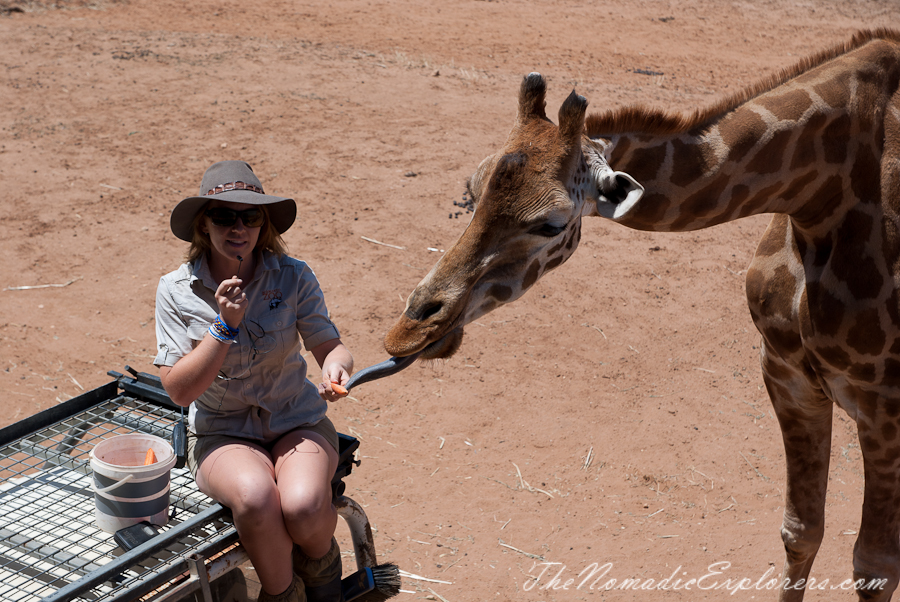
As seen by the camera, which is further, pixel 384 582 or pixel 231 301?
pixel 384 582

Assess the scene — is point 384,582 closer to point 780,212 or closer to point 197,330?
point 197,330

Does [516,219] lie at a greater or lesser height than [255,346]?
greater

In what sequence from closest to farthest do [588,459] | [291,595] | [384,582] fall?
[291,595] → [384,582] → [588,459]

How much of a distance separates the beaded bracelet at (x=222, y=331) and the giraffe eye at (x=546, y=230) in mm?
1068

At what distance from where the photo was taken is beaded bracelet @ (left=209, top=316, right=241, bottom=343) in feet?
8.67

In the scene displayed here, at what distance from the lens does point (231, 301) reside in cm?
261

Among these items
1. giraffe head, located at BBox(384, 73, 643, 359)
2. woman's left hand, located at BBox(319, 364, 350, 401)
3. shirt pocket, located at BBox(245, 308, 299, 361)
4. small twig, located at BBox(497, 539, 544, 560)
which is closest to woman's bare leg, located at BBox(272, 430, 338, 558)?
woman's left hand, located at BBox(319, 364, 350, 401)

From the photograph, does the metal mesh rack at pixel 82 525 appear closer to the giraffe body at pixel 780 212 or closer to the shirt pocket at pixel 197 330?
the shirt pocket at pixel 197 330

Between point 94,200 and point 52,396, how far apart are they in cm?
275

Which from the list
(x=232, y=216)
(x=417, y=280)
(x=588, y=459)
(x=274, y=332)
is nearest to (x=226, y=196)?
(x=232, y=216)

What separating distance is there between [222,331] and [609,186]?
134cm

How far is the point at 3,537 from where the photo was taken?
269cm

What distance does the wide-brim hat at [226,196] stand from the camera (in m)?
2.83

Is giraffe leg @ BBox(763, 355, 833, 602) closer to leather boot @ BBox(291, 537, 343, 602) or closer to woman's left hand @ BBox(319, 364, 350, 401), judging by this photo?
woman's left hand @ BBox(319, 364, 350, 401)
